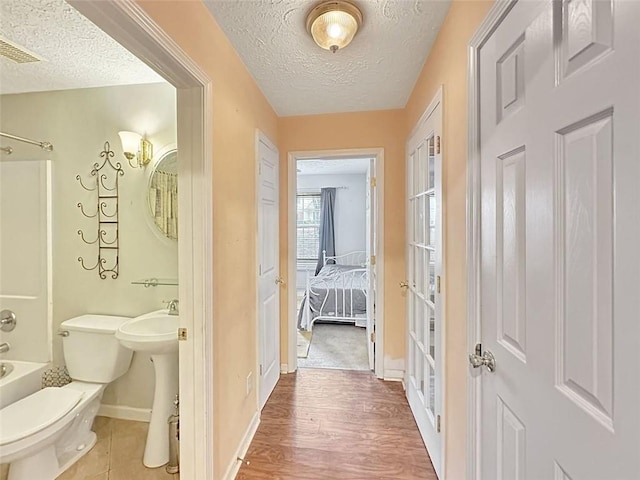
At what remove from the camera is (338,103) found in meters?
2.51

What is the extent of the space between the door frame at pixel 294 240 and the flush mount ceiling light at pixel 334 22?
1231mm

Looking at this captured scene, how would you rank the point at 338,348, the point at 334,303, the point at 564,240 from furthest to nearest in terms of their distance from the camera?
the point at 334,303 < the point at 338,348 < the point at 564,240

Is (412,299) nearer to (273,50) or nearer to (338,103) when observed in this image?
(338,103)

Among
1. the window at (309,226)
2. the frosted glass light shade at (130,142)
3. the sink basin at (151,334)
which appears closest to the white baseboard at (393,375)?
the sink basin at (151,334)

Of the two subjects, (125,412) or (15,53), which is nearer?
(15,53)

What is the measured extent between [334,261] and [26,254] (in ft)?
15.6

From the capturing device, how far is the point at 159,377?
187 cm

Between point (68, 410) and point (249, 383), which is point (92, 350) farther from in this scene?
point (249, 383)

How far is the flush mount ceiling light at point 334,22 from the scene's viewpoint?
4.58ft

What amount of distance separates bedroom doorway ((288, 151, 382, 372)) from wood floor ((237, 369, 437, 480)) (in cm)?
38

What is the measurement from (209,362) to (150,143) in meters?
1.63

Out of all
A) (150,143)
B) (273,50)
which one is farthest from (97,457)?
(273,50)

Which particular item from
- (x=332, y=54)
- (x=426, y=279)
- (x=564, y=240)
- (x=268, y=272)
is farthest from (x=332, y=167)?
(x=564, y=240)

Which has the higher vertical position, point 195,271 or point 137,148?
point 137,148
